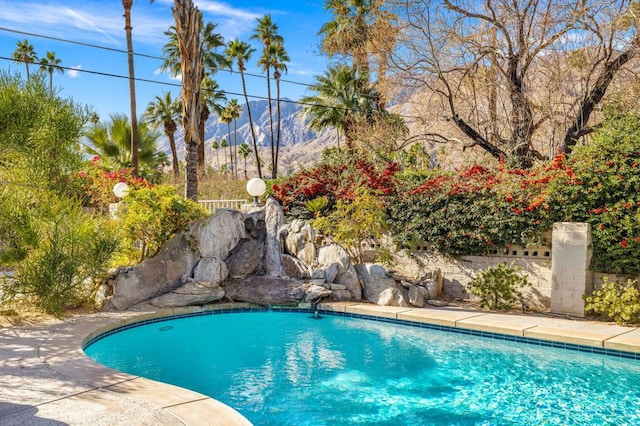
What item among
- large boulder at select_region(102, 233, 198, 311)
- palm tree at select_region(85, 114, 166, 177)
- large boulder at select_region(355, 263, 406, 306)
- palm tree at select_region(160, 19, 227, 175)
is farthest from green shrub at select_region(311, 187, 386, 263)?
palm tree at select_region(160, 19, 227, 175)

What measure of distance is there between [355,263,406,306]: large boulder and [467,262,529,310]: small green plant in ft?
4.63

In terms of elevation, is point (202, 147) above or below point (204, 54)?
below

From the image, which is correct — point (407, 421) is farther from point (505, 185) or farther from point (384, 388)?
point (505, 185)

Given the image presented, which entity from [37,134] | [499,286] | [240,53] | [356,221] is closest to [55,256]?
[37,134]

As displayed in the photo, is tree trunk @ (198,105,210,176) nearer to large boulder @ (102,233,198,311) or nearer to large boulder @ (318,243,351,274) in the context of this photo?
large boulder @ (102,233,198,311)

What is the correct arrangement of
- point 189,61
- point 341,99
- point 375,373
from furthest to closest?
point 341,99 < point 189,61 < point 375,373

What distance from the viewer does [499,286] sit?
8938 mm

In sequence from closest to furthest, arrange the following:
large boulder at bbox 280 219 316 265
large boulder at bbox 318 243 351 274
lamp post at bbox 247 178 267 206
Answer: large boulder at bbox 318 243 351 274, large boulder at bbox 280 219 316 265, lamp post at bbox 247 178 267 206

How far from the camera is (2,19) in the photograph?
11078 mm

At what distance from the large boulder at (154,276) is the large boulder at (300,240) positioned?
6.31 feet

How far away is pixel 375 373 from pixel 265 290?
3952mm

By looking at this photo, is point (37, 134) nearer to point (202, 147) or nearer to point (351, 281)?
point (351, 281)

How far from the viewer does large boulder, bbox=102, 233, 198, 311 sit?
29.4 feet

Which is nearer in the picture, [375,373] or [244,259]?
[375,373]
